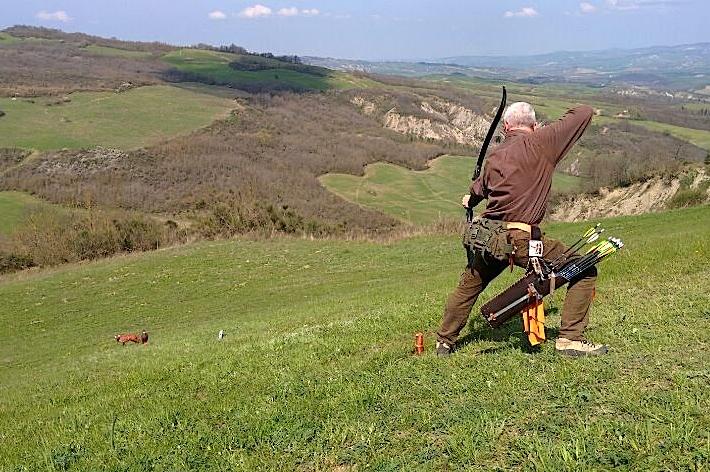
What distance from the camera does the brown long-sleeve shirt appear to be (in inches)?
273

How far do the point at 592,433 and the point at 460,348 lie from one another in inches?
133

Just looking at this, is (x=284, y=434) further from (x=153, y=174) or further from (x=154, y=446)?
(x=153, y=174)

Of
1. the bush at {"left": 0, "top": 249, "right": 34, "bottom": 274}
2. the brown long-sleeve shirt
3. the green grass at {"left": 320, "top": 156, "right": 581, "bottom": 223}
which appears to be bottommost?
the green grass at {"left": 320, "top": 156, "right": 581, "bottom": 223}

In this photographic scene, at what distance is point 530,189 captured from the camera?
705cm

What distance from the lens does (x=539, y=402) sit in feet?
19.2

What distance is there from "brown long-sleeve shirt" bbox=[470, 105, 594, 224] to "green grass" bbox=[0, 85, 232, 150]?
10185cm

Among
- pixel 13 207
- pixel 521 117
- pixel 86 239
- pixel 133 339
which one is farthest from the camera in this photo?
pixel 13 207

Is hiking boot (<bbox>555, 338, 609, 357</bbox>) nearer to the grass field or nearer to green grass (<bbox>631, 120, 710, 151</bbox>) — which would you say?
the grass field

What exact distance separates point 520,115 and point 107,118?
121177 millimetres

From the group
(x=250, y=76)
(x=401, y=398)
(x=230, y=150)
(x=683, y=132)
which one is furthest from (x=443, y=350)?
(x=250, y=76)

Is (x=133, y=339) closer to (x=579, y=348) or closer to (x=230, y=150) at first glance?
(x=579, y=348)

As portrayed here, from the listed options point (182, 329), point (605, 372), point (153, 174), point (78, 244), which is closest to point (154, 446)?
point (605, 372)

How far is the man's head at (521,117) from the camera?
7.25 metres

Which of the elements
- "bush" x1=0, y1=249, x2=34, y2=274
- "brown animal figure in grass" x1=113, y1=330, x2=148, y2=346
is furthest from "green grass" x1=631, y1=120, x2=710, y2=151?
"brown animal figure in grass" x1=113, y1=330, x2=148, y2=346
